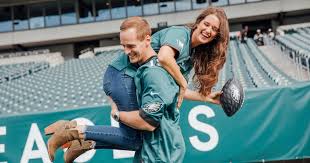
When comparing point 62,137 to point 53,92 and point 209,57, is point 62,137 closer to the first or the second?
point 209,57

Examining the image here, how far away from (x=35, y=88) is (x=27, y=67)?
645cm

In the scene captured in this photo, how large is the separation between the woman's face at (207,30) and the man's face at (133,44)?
35 centimetres

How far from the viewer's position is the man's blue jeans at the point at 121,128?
2.19 meters

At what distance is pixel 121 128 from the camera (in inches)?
88.4

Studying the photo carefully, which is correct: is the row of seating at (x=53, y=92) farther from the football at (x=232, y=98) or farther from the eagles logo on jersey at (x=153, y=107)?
the eagles logo on jersey at (x=153, y=107)

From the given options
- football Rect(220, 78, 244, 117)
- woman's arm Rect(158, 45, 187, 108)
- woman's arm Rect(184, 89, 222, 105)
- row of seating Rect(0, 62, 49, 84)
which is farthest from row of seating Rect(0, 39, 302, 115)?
woman's arm Rect(158, 45, 187, 108)

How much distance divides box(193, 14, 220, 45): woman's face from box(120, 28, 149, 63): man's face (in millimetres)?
354

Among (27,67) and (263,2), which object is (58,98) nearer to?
(27,67)

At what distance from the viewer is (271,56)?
1394 cm

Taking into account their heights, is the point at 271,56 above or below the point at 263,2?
below

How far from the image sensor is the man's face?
6.78ft

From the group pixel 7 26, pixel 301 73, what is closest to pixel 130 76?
pixel 301 73

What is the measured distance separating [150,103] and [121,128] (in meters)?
0.32

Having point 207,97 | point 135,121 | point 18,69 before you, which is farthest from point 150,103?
point 18,69
